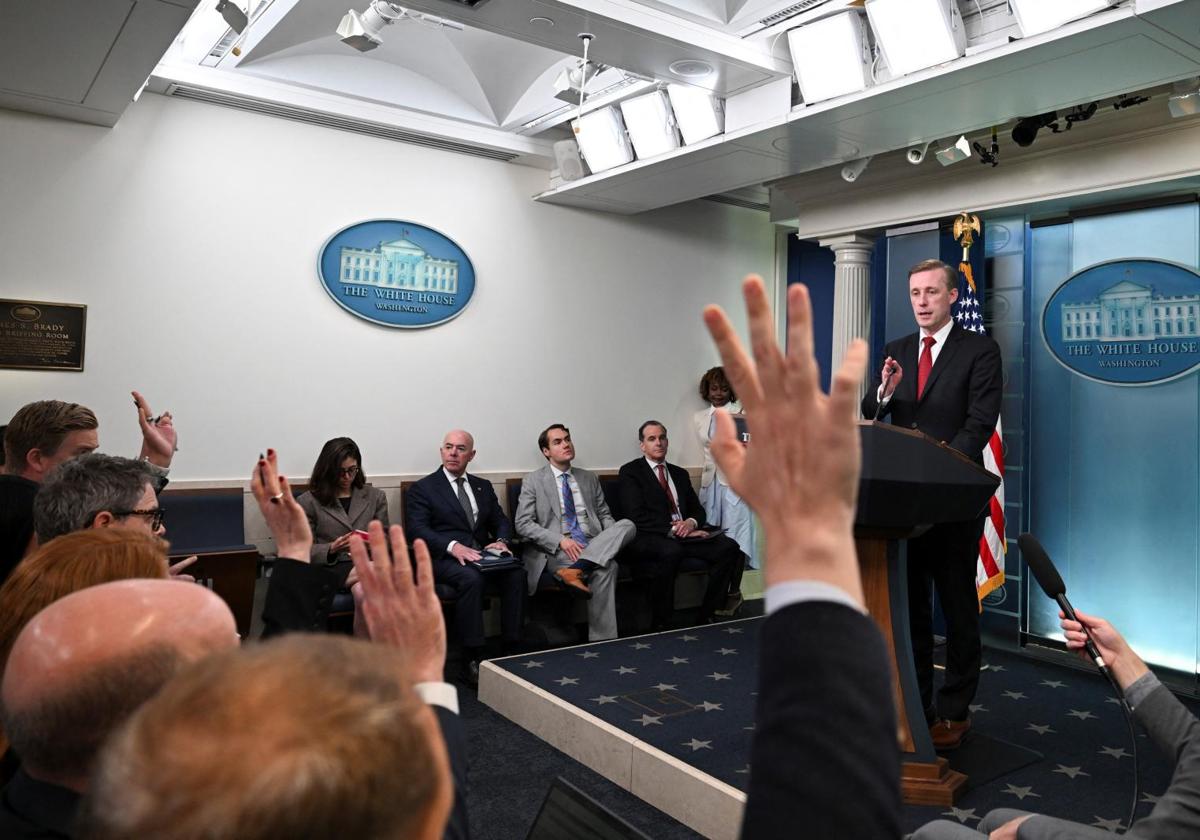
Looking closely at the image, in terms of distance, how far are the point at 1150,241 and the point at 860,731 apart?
4.98m

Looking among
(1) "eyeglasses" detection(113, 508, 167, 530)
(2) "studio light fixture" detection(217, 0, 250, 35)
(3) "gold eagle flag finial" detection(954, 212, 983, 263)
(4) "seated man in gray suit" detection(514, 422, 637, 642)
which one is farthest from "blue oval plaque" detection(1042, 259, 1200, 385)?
(1) "eyeglasses" detection(113, 508, 167, 530)

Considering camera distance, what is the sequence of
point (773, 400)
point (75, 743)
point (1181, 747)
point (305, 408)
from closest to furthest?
point (773, 400)
point (75, 743)
point (1181, 747)
point (305, 408)

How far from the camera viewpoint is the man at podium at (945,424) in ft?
11.4

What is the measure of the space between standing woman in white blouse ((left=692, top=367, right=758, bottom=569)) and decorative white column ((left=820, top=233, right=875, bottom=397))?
2.59 feet

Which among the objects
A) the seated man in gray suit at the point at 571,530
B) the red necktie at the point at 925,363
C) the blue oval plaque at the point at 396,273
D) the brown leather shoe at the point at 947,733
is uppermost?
the blue oval plaque at the point at 396,273

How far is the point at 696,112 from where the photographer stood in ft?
16.2

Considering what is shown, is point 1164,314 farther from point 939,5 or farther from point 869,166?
point 939,5

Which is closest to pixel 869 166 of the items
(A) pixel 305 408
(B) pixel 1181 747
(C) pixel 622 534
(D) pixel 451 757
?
(C) pixel 622 534

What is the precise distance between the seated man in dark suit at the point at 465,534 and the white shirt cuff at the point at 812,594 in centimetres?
429

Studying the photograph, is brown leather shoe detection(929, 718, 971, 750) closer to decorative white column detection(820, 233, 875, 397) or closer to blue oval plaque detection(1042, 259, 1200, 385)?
blue oval plaque detection(1042, 259, 1200, 385)

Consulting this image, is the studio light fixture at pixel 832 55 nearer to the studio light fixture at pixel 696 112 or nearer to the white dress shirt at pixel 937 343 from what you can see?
the studio light fixture at pixel 696 112

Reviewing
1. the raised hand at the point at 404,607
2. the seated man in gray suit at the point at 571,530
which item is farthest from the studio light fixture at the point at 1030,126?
the raised hand at the point at 404,607

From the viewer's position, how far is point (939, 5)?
12.0 feet

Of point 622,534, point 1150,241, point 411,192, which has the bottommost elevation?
point 622,534
